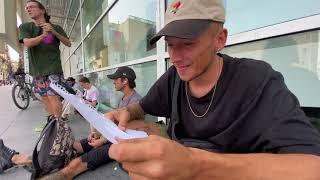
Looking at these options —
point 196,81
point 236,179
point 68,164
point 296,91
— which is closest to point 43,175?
point 68,164

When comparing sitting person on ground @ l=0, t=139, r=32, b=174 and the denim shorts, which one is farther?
the denim shorts

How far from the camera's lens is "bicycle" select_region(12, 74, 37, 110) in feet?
24.2

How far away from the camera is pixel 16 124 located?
5.07 metres

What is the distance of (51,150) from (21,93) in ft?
19.2

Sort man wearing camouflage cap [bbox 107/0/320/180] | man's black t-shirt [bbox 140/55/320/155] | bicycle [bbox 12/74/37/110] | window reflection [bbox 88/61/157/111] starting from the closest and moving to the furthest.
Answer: man wearing camouflage cap [bbox 107/0/320/180], man's black t-shirt [bbox 140/55/320/155], window reflection [bbox 88/61/157/111], bicycle [bbox 12/74/37/110]

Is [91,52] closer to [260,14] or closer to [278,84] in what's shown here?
[260,14]

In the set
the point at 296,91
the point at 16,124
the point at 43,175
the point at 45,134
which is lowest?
the point at 16,124

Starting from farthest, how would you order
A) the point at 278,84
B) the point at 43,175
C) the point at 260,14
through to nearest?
the point at 43,175, the point at 260,14, the point at 278,84

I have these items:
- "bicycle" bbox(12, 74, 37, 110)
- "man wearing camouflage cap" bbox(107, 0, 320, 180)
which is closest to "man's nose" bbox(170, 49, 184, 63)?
"man wearing camouflage cap" bbox(107, 0, 320, 180)

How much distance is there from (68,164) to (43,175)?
22 centimetres

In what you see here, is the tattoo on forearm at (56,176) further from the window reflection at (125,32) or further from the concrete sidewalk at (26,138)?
the window reflection at (125,32)

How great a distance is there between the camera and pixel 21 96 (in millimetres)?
7703

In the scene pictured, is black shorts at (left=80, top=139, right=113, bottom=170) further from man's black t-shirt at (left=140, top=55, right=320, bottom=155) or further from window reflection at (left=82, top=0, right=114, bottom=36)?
window reflection at (left=82, top=0, right=114, bottom=36)

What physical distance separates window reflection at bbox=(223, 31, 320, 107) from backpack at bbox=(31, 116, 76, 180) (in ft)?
5.61
